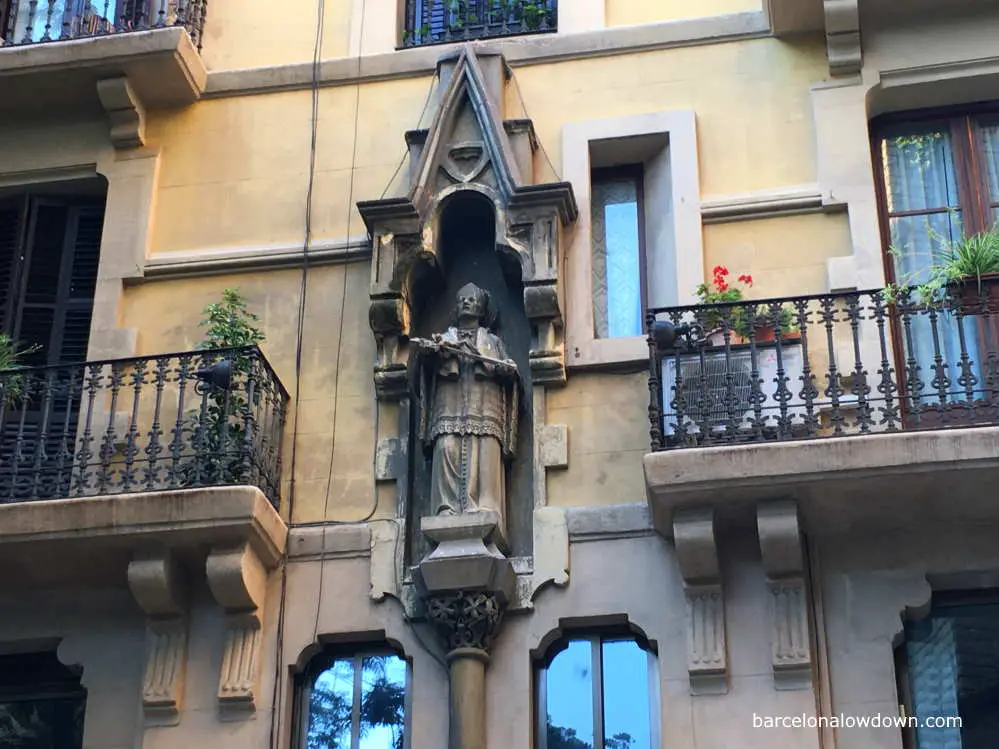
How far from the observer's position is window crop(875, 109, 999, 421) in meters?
11.9

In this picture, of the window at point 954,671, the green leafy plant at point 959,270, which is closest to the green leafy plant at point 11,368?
the green leafy plant at point 959,270

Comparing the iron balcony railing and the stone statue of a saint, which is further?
the iron balcony railing

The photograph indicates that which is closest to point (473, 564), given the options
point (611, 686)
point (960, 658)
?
point (611, 686)

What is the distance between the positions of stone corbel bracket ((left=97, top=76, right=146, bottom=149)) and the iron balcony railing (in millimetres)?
2019

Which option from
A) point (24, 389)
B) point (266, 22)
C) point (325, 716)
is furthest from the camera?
point (266, 22)

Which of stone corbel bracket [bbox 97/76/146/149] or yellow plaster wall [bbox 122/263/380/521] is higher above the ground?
stone corbel bracket [bbox 97/76/146/149]

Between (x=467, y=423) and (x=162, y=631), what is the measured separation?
2374 mm

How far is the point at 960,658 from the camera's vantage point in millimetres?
10969

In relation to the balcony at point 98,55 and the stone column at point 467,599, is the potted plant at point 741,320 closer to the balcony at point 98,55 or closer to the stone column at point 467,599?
the stone column at point 467,599

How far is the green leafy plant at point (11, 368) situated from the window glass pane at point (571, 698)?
13.5 feet

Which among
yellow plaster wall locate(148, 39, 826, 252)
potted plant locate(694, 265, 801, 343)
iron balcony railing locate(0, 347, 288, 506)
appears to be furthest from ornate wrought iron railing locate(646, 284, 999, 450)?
iron balcony railing locate(0, 347, 288, 506)

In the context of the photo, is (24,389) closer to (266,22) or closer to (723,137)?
(266,22)

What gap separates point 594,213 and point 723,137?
1.07m

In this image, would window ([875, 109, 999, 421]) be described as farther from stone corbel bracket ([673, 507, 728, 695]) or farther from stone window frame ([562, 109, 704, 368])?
stone corbel bracket ([673, 507, 728, 695])
